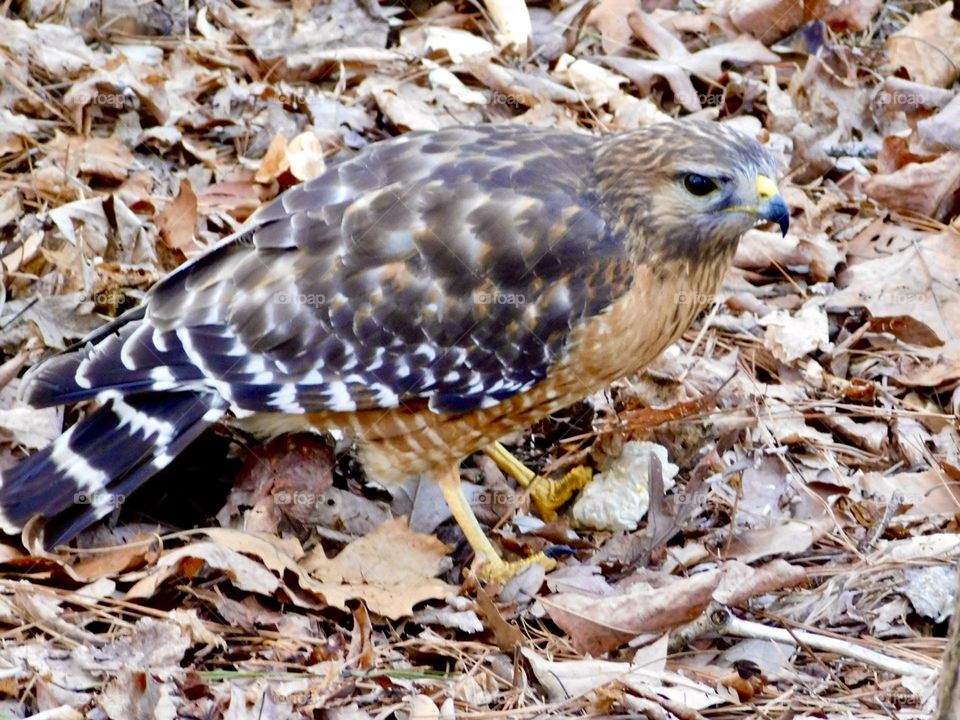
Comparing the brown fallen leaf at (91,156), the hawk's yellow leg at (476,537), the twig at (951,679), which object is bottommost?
the hawk's yellow leg at (476,537)

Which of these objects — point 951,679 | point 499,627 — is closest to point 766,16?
point 499,627

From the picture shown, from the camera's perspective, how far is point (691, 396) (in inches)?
235

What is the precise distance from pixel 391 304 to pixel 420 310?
11 cm

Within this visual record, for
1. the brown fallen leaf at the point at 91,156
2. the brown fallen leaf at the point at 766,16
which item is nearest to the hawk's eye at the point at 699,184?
the brown fallen leaf at the point at 91,156

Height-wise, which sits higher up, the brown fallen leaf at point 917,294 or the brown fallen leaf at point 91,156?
the brown fallen leaf at point 91,156

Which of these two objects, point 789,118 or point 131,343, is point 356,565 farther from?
point 789,118

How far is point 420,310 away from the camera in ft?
16.6

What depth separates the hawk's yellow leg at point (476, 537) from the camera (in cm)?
508

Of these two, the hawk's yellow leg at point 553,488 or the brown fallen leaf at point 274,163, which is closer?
the hawk's yellow leg at point 553,488

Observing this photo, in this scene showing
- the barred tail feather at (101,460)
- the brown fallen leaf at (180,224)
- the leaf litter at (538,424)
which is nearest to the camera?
the leaf litter at (538,424)

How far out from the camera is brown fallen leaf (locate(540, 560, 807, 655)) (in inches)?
171

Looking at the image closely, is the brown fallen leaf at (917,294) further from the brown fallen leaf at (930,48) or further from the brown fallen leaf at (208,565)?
the brown fallen leaf at (208,565)

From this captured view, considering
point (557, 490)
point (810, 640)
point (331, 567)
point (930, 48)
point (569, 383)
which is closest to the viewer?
point (810, 640)

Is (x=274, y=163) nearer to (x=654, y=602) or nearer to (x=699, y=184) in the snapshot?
A: (x=699, y=184)
